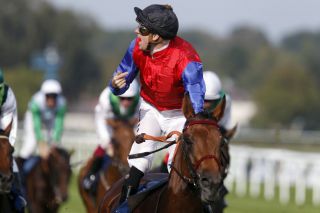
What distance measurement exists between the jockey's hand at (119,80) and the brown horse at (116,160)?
13.2 ft

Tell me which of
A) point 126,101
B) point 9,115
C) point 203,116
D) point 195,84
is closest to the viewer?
point 203,116

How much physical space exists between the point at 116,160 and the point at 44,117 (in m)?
3.43

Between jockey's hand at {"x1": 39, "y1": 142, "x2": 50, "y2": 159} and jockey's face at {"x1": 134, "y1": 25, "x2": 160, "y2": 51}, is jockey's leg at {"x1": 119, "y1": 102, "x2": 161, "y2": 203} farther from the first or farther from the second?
jockey's hand at {"x1": 39, "y1": 142, "x2": 50, "y2": 159}

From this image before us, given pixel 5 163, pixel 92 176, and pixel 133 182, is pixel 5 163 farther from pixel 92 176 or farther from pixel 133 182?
pixel 92 176

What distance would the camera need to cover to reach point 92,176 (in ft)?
39.5

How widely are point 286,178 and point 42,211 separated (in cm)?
798

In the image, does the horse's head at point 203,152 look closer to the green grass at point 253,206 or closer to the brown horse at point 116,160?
the brown horse at point 116,160

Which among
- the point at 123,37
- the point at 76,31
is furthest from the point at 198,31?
the point at 76,31

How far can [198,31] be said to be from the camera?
170125 mm

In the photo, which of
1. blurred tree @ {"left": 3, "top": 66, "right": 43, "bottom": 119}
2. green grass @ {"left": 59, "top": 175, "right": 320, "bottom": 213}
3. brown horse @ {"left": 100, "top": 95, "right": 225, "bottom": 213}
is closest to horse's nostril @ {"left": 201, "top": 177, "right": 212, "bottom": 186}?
brown horse @ {"left": 100, "top": 95, "right": 225, "bottom": 213}

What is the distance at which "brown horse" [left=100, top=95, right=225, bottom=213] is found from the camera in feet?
19.8

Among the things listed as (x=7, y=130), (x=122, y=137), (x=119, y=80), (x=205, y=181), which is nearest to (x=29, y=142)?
(x=122, y=137)

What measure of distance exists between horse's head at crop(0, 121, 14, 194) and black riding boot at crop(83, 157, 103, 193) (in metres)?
3.90

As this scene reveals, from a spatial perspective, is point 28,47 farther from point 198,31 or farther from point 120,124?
point 198,31
